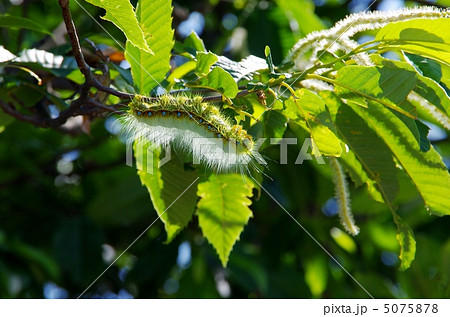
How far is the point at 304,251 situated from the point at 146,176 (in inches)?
63.0

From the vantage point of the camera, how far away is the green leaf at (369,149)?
1.38m

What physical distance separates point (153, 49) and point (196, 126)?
1.12ft

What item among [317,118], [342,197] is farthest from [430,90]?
[342,197]

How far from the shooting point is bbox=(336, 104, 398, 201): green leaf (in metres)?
1.38

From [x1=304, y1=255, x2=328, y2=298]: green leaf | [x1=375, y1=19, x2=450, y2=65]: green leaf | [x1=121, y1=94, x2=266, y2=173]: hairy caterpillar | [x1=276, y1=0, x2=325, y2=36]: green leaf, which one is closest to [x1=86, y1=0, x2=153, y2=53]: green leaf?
[x1=121, y1=94, x2=266, y2=173]: hairy caterpillar

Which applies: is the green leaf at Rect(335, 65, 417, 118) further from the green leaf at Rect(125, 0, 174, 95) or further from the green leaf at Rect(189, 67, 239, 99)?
the green leaf at Rect(125, 0, 174, 95)

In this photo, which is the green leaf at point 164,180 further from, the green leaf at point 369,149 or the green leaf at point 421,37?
the green leaf at point 421,37

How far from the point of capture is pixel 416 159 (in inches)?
55.1

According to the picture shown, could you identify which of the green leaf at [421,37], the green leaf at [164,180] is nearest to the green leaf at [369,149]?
the green leaf at [421,37]

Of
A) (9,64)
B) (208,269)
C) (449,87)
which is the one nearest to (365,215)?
(208,269)

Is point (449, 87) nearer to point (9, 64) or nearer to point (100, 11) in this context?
point (9, 64)

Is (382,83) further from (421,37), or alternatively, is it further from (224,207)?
(224,207)

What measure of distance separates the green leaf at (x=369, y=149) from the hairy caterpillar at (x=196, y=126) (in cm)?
28

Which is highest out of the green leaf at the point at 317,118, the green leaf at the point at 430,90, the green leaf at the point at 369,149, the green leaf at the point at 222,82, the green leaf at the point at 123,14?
the green leaf at the point at 123,14
